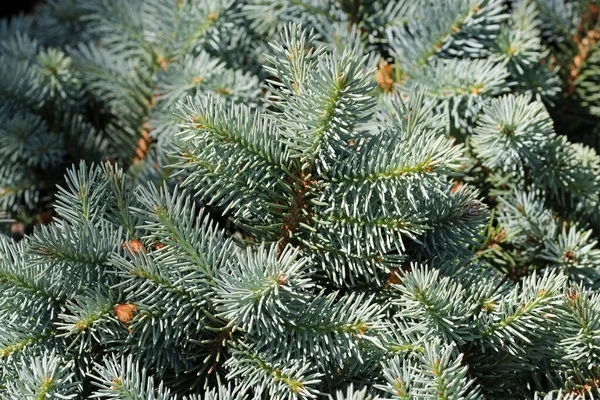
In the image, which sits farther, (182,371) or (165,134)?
(165,134)

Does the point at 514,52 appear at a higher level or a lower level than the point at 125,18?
higher

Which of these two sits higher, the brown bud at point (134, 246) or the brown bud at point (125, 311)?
the brown bud at point (134, 246)

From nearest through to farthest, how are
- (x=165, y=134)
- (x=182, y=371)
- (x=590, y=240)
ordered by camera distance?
(x=182, y=371)
(x=590, y=240)
(x=165, y=134)

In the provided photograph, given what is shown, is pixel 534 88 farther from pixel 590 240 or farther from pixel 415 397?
pixel 415 397

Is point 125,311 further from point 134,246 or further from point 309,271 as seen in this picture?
point 309,271

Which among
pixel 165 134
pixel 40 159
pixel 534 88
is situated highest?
pixel 534 88

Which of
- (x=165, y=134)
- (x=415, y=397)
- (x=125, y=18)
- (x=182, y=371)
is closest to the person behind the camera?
(x=415, y=397)

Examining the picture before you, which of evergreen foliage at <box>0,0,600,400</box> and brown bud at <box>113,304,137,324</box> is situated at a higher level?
evergreen foliage at <box>0,0,600,400</box>

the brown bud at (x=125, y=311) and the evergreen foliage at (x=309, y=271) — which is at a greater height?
the evergreen foliage at (x=309, y=271)

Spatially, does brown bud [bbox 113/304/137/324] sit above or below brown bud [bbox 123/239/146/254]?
below

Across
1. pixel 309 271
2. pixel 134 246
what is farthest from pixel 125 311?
pixel 309 271

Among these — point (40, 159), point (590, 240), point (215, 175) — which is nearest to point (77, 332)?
point (215, 175)
